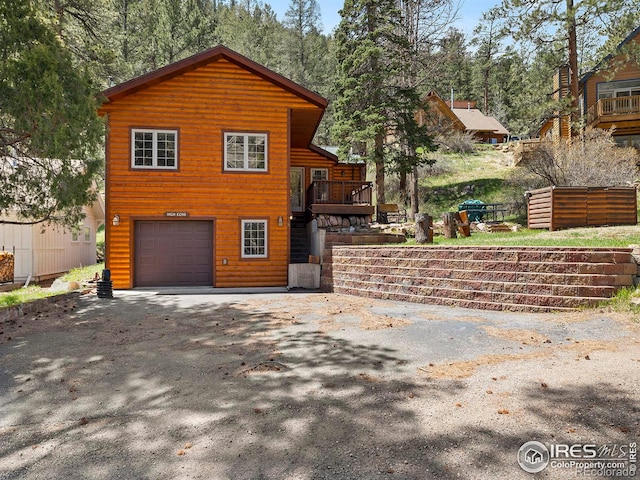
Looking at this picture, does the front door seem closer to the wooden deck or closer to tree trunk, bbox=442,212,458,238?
the wooden deck

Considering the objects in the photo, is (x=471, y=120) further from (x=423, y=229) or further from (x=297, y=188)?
(x=423, y=229)

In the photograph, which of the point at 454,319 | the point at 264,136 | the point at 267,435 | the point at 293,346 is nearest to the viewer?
the point at 267,435

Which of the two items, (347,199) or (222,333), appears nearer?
(222,333)

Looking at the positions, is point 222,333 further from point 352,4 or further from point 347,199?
point 352,4

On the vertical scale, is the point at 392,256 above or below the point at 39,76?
below

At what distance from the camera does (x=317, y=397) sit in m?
3.87

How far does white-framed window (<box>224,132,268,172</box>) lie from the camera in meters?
13.7

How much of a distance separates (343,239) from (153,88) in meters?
7.84

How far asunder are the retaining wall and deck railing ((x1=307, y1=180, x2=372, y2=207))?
15.6 feet

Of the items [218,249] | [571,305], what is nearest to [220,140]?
[218,249]

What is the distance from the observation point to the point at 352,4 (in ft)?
69.5

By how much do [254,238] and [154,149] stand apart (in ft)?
14.1

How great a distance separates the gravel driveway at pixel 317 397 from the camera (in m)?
2.82

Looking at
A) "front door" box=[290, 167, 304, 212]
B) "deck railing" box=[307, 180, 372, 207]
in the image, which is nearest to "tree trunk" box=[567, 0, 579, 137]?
"deck railing" box=[307, 180, 372, 207]
